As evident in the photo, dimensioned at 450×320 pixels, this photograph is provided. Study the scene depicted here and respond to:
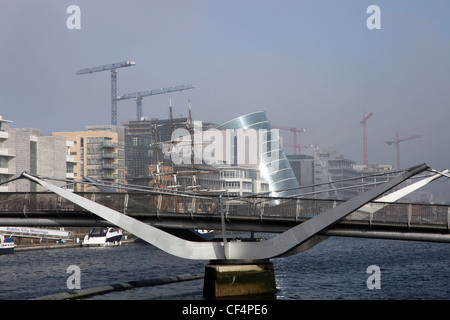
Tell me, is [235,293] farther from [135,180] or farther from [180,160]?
[180,160]

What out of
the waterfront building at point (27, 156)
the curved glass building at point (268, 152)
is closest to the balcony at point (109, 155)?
the curved glass building at point (268, 152)

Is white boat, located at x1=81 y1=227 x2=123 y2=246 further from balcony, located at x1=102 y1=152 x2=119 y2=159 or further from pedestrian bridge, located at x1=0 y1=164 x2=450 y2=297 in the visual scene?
balcony, located at x1=102 y1=152 x2=119 y2=159

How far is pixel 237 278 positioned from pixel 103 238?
2403 inches

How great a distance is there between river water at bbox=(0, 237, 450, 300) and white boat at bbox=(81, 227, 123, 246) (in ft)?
63.6

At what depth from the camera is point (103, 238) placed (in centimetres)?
8744

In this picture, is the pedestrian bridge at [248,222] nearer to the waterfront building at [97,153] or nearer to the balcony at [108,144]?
the balcony at [108,144]

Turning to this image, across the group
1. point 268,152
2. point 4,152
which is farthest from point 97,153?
point 4,152

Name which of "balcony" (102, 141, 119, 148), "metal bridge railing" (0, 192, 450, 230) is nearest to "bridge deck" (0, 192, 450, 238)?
"metal bridge railing" (0, 192, 450, 230)

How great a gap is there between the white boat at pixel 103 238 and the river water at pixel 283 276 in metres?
19.4

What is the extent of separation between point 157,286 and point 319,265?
19380mm

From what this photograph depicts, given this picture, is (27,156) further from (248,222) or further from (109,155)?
(248,222)

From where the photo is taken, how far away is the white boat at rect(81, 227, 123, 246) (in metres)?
86.1
